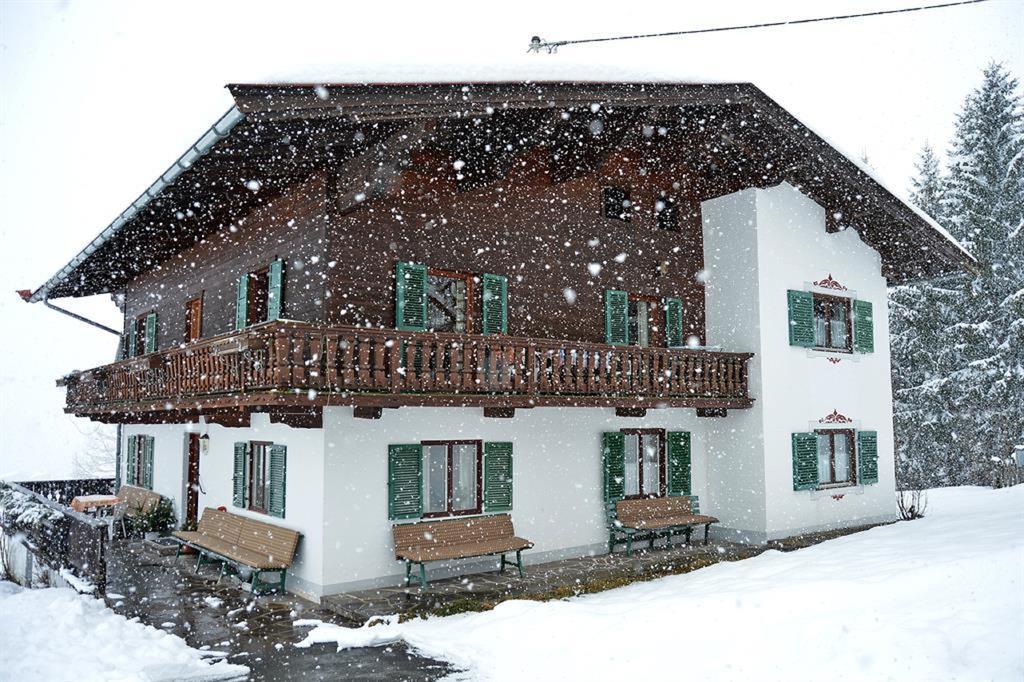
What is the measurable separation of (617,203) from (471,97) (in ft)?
16.8

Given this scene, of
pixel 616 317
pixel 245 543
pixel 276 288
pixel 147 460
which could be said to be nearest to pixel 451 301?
pixel 276 288

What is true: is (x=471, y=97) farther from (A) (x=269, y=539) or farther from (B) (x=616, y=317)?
(A) (x=269, y=539)

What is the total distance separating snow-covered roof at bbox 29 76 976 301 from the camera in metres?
9.58

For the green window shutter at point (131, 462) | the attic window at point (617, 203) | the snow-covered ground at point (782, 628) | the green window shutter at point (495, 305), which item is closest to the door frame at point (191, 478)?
the green window shutter at point (131, 462)

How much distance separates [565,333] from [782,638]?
745 centimetres

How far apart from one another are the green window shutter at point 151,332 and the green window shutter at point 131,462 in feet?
7.72

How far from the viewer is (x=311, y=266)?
11883 mm

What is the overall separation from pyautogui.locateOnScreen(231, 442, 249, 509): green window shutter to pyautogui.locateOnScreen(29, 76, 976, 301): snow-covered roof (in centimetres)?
421

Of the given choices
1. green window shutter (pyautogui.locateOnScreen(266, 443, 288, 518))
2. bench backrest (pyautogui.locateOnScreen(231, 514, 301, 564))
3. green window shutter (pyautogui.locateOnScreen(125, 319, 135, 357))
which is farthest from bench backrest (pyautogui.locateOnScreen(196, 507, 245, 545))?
green window shutter (pyautogui.locateOnScreen(125, 319, 135, 357))

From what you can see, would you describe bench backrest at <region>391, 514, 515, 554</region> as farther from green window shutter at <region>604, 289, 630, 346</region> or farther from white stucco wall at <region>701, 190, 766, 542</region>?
white stucco wall at <region>701, 190, 766, 542</region>

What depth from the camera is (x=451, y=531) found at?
1162 cm

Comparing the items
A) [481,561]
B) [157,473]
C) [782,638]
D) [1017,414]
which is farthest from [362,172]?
[1017,414]

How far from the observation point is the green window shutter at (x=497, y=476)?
12336mm

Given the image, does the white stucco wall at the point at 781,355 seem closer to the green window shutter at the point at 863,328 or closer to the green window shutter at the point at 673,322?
the green window shutter at the point at 863,328
